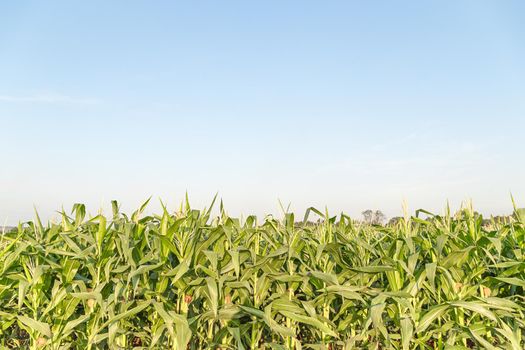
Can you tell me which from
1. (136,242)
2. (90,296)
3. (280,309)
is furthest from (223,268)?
(90,296)

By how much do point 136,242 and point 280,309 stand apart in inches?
40.6

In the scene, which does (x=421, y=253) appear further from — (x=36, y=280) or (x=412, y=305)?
(x=36, y=280)

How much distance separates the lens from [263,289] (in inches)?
107

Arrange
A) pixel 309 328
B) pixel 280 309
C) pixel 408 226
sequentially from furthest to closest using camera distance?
pixel 408 226 < pixel 309 328 < pixel 280 309

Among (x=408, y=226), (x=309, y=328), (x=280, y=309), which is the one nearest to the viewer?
(x=280, y=309)

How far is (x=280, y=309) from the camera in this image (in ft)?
8.63

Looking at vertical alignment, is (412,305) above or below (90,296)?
below

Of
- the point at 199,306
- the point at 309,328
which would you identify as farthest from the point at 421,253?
the point at 199,306

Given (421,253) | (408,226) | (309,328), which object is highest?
(408,226)

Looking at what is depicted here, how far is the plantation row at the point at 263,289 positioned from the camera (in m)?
2.60

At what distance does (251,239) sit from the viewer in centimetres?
292

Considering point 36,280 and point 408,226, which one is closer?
point 36,280

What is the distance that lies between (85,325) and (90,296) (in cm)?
34

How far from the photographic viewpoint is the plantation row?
2.60 m
